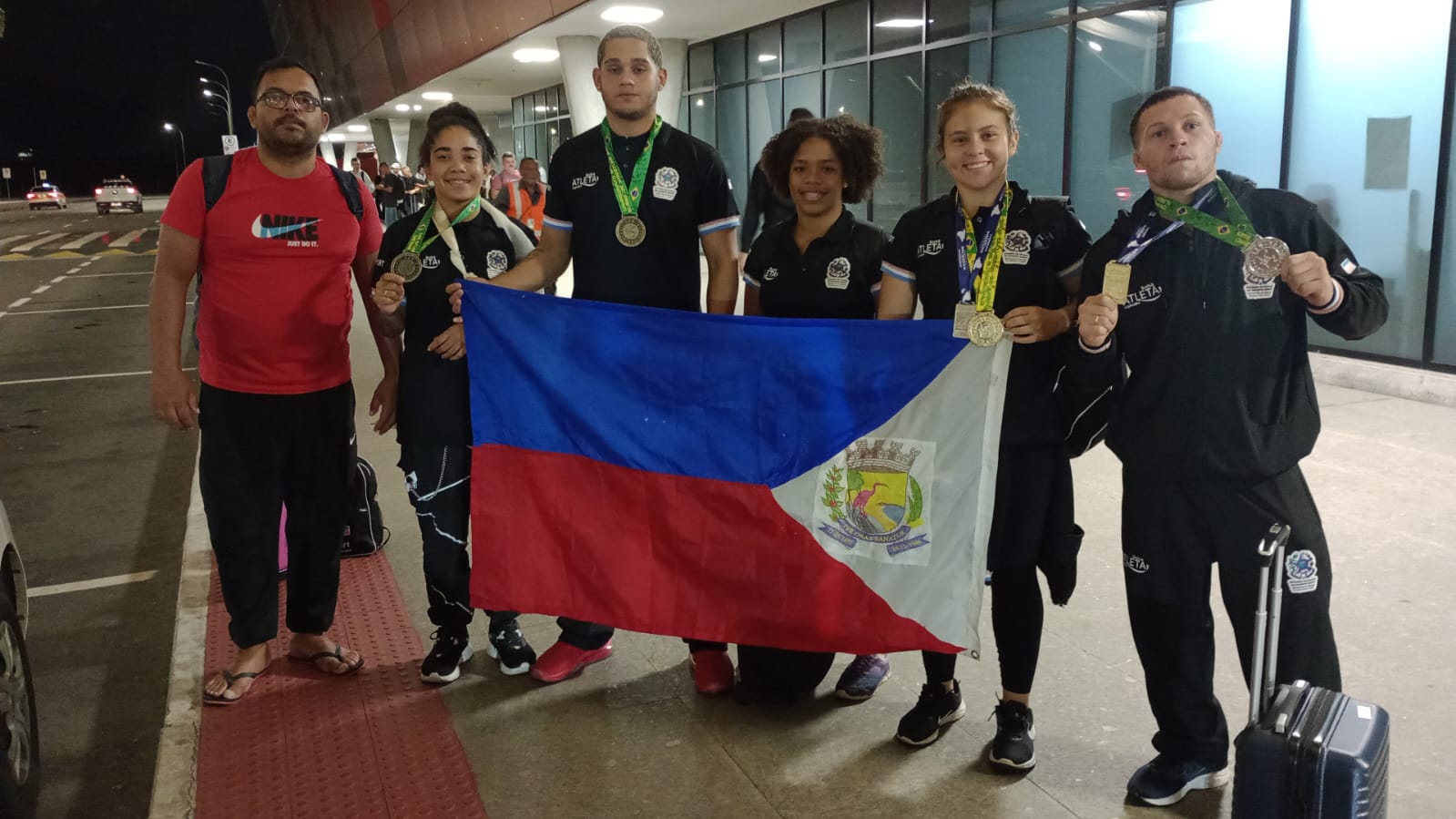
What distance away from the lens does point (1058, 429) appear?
10.3 feet

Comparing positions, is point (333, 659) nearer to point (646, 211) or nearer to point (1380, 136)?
point (646, 211)

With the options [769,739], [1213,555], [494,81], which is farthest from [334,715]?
[494,81]

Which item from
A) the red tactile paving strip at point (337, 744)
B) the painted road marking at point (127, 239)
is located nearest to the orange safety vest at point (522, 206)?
the red tactile paving strip at point (337, 744)

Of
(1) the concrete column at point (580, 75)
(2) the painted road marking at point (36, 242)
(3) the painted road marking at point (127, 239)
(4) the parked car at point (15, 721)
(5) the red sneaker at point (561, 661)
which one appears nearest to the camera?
(4) the parked car at point (15, 721)

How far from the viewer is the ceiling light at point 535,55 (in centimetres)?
2116

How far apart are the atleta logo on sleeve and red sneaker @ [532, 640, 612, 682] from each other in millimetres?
1644

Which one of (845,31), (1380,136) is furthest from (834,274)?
(845,31)

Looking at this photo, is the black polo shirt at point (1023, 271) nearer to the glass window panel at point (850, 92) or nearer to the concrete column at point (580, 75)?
the glass window panel at point (850, 92)

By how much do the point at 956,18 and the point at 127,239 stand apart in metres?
28.2

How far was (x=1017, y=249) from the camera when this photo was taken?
306cm

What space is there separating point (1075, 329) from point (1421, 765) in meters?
1.65

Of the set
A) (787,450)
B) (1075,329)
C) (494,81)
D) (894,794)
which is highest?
(494,81)

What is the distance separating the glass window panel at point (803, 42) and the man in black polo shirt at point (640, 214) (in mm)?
14058

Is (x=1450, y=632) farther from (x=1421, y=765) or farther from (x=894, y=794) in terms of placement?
(x=894, y=794)
